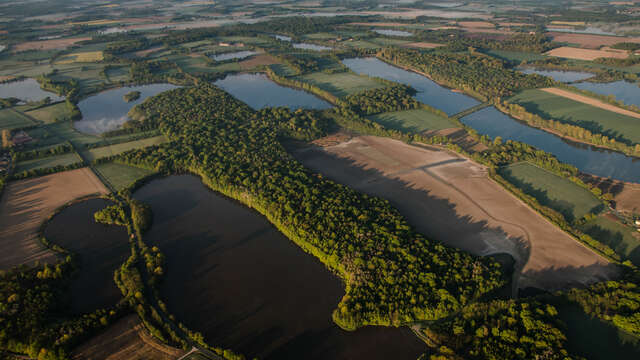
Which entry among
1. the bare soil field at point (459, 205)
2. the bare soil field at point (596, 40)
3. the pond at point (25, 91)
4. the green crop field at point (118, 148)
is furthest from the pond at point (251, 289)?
the bare soil field at point (596, 40)

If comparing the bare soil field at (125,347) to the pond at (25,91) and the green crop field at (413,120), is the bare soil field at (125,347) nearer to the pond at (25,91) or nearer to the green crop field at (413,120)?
the green crop field at (413,120)

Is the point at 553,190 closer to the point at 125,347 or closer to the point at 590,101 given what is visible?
the point at 590,101

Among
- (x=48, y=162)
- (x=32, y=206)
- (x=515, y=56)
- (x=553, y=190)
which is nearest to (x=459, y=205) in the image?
(x=553, y=190)

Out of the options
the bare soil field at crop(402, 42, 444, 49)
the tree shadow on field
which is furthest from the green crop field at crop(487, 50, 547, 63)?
the tree shadow on field

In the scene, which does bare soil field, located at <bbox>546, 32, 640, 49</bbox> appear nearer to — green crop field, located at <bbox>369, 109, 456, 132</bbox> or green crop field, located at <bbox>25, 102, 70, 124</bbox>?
green crop field, located at <bbox>369, 109, 456, 132</bbox>

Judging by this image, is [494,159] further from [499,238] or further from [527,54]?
[527,54]

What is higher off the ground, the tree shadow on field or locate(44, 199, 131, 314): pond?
the tree shadow on field

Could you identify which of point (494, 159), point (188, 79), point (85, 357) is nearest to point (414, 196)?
point (494, 159)
